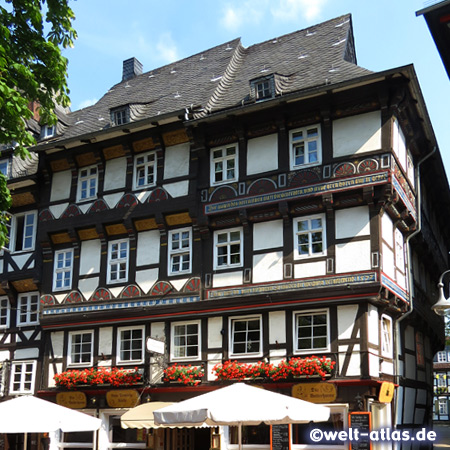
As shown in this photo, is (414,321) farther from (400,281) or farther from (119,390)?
(119,390)

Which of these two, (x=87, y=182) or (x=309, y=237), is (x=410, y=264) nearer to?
(x=309, y=237)

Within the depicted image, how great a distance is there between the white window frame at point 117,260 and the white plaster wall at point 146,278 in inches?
21.6

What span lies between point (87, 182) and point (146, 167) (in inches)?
97.5

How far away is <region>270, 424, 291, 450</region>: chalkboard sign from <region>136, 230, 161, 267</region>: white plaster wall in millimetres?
6548

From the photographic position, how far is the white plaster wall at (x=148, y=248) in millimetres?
22172

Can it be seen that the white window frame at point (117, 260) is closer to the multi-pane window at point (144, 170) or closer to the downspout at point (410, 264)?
the multi-pane window at point (144, 170)

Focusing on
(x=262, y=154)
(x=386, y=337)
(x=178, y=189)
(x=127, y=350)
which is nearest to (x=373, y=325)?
(x=386, y=337)

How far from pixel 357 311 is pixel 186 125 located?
25.8 feet

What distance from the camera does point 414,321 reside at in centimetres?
2267

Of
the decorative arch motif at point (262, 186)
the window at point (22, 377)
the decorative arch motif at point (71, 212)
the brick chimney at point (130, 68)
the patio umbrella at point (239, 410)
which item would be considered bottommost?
the patio umbrella at point (239, 410)

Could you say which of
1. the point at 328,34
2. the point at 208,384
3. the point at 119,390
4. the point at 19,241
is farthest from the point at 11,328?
the point at 328,34

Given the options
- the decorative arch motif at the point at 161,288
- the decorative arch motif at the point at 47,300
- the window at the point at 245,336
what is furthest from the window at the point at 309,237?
the decorative arch motif at the point at 47,300

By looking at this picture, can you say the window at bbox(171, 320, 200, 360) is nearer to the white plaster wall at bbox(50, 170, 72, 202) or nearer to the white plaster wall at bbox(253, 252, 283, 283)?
the white plaster wall at bbox(253, 252, 283, 283)

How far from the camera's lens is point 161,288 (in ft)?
70.6
